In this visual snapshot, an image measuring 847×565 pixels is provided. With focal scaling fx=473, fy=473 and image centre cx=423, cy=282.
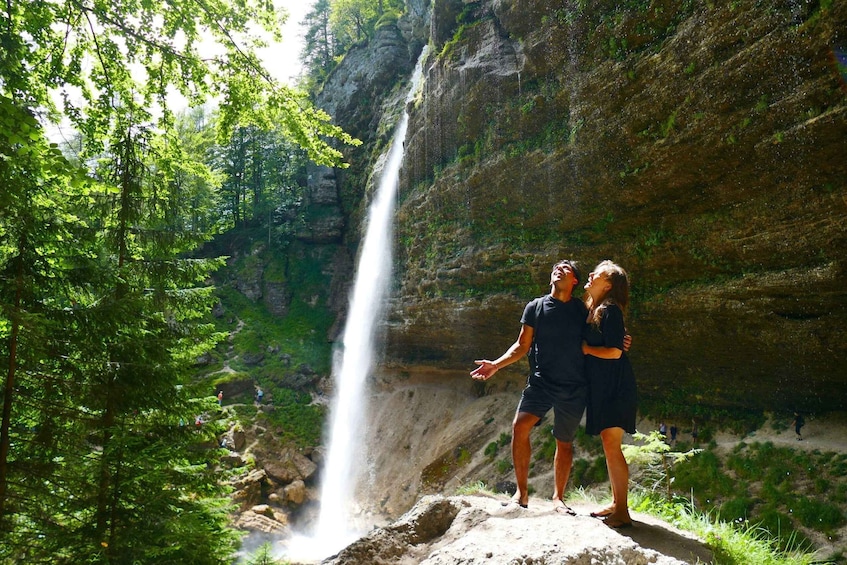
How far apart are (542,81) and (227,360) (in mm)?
21287

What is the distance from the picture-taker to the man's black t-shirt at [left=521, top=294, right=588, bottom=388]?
3725 mm

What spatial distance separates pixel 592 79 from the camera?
34.4 ft

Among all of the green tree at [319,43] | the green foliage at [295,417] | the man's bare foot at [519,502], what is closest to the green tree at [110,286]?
the man's bare foot at [519,502]

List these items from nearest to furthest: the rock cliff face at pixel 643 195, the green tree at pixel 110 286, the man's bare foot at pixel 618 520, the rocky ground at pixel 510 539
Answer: the rocky ground at pixel 510 539 < the man's bare foot at pixel 618 520 < the green tree at pixel 110 286 < the rock cliff face at pixel 643 195

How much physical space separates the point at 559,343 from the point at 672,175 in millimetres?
7462

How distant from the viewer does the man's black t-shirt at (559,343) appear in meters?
3.72

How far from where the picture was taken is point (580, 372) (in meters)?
3.73

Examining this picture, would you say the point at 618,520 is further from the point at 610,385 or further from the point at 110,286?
the point at 110,286

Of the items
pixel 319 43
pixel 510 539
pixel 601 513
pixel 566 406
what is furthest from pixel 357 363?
pixel 319 43

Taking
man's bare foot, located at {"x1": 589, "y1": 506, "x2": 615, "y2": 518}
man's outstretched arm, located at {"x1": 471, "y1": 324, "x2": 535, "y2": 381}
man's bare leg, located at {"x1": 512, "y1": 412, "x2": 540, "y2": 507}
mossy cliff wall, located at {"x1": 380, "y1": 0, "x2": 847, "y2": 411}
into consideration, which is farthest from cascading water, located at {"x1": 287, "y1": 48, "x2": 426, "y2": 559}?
man's bare foot, located at {"x1": 589, "y1": 506, "x2": 615, "y2": 518}

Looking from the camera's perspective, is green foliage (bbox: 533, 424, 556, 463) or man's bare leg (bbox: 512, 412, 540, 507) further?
green foliage (bbox: 533, 424, 556, 463)

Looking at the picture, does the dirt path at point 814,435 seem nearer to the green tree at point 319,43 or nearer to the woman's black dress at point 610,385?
the woman's black dress at point 610,385

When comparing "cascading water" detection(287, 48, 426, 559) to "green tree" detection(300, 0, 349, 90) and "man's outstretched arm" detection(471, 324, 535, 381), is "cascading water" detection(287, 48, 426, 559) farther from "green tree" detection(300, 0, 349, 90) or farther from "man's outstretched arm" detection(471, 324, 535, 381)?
"green tree" detection(300, 0, 349, 90)

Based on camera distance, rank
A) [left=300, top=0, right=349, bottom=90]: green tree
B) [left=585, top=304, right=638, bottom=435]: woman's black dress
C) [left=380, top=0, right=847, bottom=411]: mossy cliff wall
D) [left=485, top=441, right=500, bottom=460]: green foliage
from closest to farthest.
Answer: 1. [left=585, top=304, right=638, bottom=435]: woman's black dress
2. [left=380, top=0, right=847, bottom=411]: mossy cliff wall
3. [left=485, top=441, right=500, bottom=460]: green foliage
4. [left=300, top=0, right=349, bottom=90]: green tree
